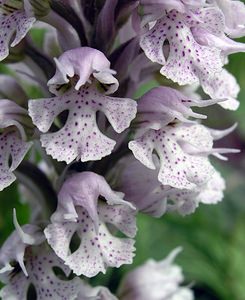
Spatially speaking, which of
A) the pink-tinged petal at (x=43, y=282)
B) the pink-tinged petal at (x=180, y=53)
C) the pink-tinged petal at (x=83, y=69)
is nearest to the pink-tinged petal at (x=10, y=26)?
the pink-tinged petal at (x=83, y=69)

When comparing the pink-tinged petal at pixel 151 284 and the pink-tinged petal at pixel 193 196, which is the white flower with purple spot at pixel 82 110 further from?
the pink-tinged petal at pixel 151 284

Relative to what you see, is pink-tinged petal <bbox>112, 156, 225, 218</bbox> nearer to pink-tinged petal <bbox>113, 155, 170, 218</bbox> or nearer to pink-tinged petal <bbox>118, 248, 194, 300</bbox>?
pink-tinged petal <bbox>113, 155, 170, 218</bbox>

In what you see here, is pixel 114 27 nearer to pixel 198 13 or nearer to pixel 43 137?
pixel 198 13

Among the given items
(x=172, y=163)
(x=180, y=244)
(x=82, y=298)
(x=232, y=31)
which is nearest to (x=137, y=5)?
(x=232, y=31)

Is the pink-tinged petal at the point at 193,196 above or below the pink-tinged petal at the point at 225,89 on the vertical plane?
below

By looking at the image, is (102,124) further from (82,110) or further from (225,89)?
(225,89)

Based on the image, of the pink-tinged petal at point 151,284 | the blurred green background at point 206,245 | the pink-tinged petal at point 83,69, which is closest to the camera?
the pink-tinged petal at point 83,69
